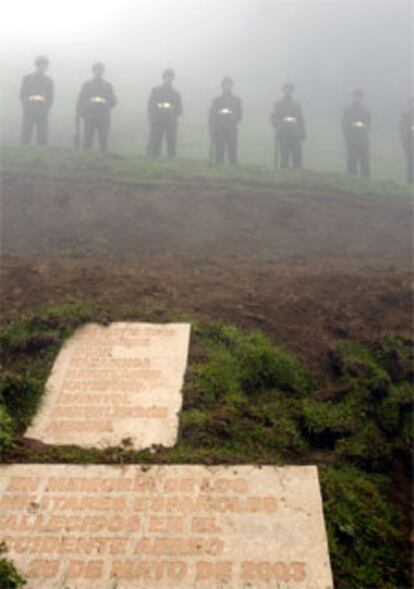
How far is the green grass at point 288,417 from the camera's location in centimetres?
320

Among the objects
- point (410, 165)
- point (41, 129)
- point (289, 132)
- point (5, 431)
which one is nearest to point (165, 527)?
point (5, 431)

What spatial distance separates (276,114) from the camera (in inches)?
580

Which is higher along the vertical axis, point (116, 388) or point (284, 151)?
point (284, 151)

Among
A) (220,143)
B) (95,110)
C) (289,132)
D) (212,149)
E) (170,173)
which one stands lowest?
(170,173)

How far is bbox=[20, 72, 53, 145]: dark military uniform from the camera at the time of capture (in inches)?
559

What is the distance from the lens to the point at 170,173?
11.6 metres

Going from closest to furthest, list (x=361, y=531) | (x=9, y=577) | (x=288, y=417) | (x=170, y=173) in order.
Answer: (x=9, y=577) < (x=361, y=531) < (x=288, y=417) < (x=170, y=173)

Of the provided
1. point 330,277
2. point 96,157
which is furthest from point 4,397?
point 96,157

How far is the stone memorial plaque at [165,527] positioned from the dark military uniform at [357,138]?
12610mm

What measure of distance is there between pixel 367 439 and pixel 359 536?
2.53 feet

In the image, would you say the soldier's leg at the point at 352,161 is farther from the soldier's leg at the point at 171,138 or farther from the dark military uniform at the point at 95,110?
the dark military uniform at the point at 95,110

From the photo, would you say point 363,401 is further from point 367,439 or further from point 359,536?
point 359,536

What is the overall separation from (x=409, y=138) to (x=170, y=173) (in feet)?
23.5

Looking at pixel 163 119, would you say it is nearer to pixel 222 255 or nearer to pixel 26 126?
pixel 26 126
